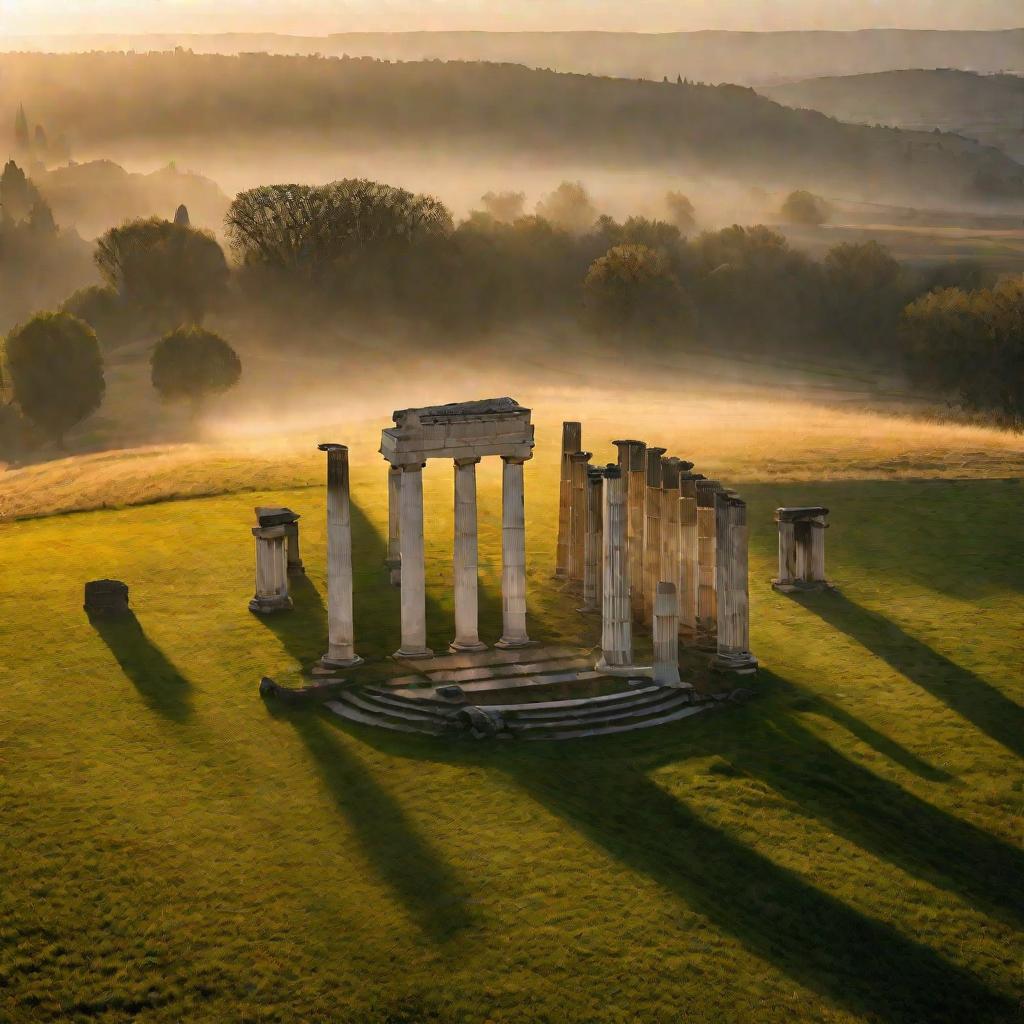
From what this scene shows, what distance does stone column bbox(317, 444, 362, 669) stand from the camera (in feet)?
134

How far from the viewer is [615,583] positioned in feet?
136

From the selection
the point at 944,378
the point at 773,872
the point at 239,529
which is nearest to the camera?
the point at 773,872

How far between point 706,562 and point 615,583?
4540 millimetres

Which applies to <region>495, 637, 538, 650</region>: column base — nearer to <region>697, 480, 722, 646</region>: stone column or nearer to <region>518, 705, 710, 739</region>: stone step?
<region>697, 480, 722, 646</region>: stone column

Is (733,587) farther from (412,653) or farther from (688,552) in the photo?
(412,653)

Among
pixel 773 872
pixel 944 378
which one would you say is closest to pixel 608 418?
pixel 944 378

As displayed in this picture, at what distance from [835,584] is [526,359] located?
276ft

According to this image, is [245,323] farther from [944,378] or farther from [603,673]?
[603,673]

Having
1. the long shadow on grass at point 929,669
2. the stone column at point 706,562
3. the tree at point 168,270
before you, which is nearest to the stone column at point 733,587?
the stone column at point 706,562

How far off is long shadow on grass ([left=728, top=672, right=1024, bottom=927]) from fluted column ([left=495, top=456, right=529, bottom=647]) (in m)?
8.49

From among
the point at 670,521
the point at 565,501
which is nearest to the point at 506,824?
the point at 670,521

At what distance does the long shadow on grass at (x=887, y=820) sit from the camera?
1200 inches

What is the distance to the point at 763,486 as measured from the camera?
6347cm

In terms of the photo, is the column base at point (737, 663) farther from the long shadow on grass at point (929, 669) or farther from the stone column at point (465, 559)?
the stone column at point (465, 559)
